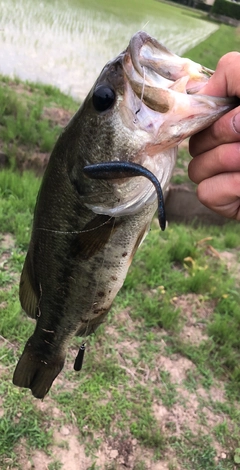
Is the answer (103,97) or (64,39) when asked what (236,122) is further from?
(64,39)

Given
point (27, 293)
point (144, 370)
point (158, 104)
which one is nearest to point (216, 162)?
point (158, 104)

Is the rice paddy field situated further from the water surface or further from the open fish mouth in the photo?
the water surface

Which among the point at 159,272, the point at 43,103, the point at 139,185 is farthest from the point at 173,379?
the point at 43,103

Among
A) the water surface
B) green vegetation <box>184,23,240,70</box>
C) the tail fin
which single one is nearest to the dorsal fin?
the tail fin

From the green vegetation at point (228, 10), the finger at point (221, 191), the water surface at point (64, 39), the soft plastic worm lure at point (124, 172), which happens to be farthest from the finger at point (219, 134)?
the green vegetation at point (228, 10)

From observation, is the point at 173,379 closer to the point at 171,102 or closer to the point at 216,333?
the point at 216,333

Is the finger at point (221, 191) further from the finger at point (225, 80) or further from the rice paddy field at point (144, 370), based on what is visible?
the rice paddy field at point (144, 370)

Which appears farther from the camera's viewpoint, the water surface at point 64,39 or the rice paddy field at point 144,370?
the water surface at point 64,39
